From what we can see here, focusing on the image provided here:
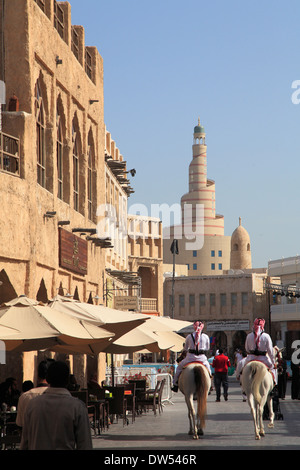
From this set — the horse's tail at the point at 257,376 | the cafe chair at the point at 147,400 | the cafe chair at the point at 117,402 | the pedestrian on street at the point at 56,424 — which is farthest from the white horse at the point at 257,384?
the pedestrian on street at the point at 56,424

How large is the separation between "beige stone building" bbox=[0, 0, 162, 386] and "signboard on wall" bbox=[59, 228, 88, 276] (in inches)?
1.1

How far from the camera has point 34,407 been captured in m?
6.48

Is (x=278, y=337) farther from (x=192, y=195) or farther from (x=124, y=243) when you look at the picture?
(x=192, y=195)

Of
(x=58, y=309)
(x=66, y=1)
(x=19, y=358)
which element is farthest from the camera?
(x=66, y=1)

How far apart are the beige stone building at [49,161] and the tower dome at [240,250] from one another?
89.1 metres

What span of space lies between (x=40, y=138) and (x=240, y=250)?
98.2 meters

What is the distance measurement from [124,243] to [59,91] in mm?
27154

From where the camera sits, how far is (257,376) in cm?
1502

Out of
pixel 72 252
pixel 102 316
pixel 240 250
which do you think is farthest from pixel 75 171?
pixel 240 250

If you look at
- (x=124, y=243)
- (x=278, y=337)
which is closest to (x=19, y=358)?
(x=124, y=243)

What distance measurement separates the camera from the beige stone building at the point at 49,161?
1928 centimetres

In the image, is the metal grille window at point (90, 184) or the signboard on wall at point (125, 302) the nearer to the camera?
the metal grille window at point (90, 184)

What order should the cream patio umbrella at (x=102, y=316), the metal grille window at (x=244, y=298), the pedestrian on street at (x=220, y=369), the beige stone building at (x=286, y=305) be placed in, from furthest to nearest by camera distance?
the metal grille window at (x=244, y=298) < the beige stone building at (x=286, y=305) < the pedestrian on street at (x=220, y=369) < the cream patio umbrella at (x=102, y=316)

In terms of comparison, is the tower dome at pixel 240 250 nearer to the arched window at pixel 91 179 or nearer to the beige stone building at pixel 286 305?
the beige stone building at pixel 286 305
